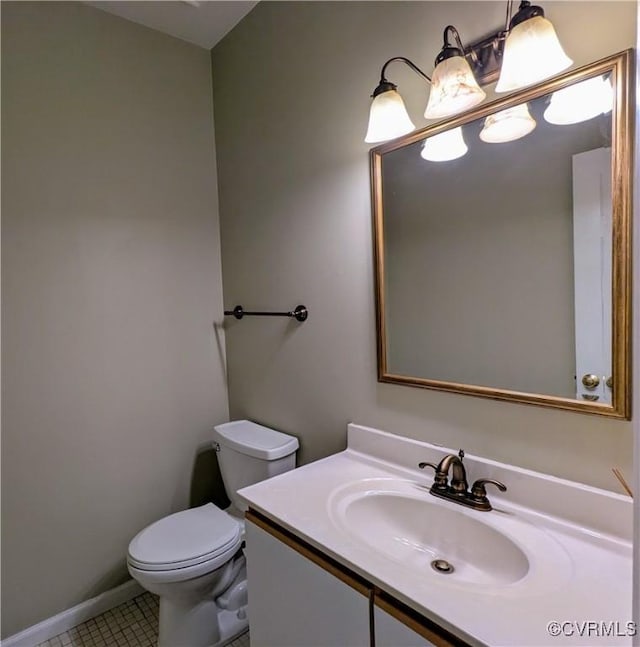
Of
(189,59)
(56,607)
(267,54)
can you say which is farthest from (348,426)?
(189,59)

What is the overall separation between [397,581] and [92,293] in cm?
164

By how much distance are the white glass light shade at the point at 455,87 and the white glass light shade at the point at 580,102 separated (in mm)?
174

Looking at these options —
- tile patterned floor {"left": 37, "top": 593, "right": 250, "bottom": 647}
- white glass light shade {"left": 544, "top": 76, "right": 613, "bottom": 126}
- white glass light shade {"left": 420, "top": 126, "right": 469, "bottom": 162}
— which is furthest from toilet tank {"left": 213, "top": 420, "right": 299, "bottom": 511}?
white glass light shade {"left": 544, "top": 76, "right": 613, "bottom": 126}

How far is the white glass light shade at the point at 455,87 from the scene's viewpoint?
3.43ft

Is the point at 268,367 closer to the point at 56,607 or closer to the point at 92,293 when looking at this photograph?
the point at 92,293

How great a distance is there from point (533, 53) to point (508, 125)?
0.61ft

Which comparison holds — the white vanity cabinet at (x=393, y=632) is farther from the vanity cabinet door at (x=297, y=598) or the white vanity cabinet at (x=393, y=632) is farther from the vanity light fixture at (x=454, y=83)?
the vanity light fixture at (x=454, y=83)

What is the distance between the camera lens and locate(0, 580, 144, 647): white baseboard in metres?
1.67

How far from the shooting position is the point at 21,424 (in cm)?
165

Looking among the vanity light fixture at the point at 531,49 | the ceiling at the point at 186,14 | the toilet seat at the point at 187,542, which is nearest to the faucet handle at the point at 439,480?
the toilet seat at the point at 187,542

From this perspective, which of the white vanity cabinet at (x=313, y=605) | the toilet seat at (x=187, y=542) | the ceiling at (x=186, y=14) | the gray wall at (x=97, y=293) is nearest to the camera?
the white vanity cabinet at (x=313, y=605)

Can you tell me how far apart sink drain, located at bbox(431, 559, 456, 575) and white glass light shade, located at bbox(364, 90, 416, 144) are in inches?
46.7

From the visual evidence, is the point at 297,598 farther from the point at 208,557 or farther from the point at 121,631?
the point at 121,631

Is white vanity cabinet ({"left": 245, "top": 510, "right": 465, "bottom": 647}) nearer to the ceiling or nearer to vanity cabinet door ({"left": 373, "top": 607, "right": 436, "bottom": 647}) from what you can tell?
vanity cabinet door ({"left": 373, "top": 607, "right": 436, "bottom": 647})
